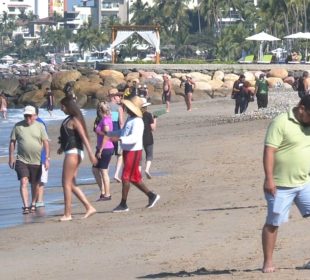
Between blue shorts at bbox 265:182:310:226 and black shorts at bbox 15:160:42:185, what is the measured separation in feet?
18.9

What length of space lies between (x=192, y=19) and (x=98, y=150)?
120m

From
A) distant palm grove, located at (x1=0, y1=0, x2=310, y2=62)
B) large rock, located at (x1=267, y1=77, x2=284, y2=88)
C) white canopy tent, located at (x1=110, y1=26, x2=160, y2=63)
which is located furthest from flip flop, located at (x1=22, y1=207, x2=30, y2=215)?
distant palm grove, located at (x1=0, y1=0, x2=310, y2=62)

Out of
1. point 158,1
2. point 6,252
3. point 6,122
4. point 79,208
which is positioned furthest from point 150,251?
point 158,1

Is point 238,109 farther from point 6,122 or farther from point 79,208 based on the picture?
point 79,208

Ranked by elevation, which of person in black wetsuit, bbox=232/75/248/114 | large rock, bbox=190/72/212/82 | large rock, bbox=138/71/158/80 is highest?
person in black wetsuit, bbox=232/75/248/114

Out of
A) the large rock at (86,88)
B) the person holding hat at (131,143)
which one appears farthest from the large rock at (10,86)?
the person holding hat at (131,143)

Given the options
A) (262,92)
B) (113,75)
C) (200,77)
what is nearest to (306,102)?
(262,92)

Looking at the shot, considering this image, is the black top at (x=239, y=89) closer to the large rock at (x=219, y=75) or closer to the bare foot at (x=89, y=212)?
the bare foot at (x=89, y=212)

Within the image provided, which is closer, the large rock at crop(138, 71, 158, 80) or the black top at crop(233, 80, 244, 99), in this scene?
the black top at crop(233, 80, 244, 99)

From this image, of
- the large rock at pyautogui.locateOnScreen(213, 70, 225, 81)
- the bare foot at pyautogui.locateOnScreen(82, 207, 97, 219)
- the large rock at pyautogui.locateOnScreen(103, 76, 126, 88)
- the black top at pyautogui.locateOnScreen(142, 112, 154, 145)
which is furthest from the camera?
the large rock at pyautogui.locateOnScreen(213, 70, 225, 81)

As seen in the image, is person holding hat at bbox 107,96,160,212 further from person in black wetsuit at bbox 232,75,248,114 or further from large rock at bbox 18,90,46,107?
large rock at bbox 18,90,46,107

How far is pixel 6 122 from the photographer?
39.7 m

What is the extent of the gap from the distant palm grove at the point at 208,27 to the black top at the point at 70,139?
69965 millimetres

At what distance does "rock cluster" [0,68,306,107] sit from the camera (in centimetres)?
5241
